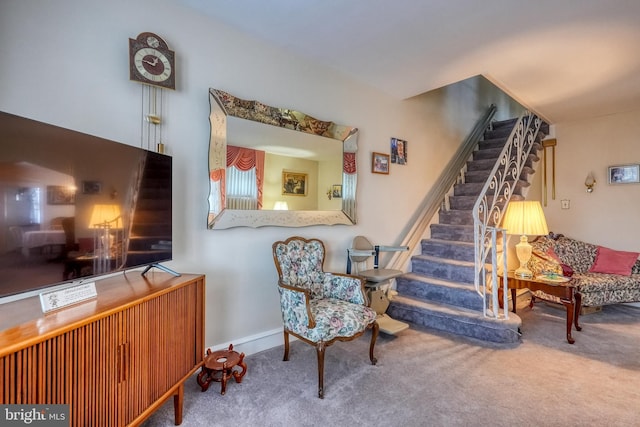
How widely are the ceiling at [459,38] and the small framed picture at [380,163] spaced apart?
31.1 inches

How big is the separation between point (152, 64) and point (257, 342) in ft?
7.34

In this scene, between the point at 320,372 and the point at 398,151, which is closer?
the point at 320,372

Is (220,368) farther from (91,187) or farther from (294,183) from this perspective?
(294,183)

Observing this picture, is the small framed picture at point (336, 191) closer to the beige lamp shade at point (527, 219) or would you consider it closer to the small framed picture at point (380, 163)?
the small framed picture at point (380, 163)

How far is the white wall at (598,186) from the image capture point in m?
3.98

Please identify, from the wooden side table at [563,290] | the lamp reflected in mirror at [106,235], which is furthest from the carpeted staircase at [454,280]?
the lamp reflected in mirror at [106,235]

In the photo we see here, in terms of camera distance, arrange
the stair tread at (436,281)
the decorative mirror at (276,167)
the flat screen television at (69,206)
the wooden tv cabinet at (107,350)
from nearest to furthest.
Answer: the wooden tv cabinet at (107,350) → the flat screen television at (69,206) → the decorative mirror at (276,167) → the stair tread at (436,281)

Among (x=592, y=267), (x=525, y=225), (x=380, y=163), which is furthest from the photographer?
(x=592, y=267)

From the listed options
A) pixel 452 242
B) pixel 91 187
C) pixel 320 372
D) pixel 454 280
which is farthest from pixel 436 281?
pixel 91 187

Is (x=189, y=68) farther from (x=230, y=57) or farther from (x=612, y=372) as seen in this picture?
(x=612, y=372)

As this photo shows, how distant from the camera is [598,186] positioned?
423 centimetres

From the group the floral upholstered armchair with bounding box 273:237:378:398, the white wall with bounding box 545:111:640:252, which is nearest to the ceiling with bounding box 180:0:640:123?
the white wall with bounding box 545:111:640:252

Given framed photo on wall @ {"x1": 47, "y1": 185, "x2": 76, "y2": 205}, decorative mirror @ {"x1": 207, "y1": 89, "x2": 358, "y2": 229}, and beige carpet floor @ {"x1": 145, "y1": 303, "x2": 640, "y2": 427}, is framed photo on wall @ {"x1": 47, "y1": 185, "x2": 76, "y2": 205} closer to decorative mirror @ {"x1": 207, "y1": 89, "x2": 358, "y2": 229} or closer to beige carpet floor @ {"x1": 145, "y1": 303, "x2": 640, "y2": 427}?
decorative mirror @ {"x1": 207, "y1": 89, "x2": 358, "y2": 229}

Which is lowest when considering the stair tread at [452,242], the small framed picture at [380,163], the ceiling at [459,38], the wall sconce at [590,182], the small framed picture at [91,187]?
the stair tread at [452,242]
